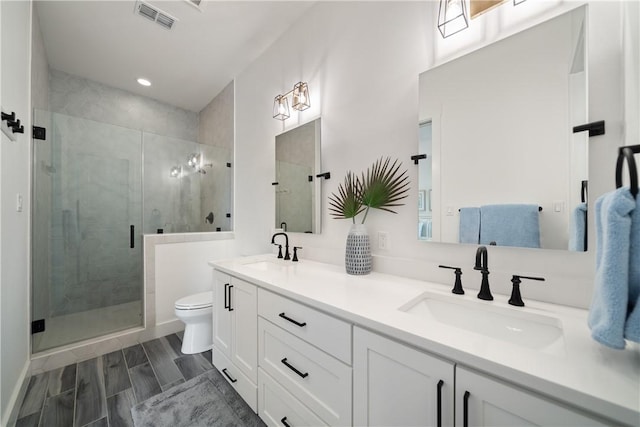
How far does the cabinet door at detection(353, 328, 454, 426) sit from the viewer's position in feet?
2.13

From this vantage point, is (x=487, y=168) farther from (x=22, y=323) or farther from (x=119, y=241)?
(x=119, y=241)

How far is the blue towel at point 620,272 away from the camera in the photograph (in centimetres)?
51

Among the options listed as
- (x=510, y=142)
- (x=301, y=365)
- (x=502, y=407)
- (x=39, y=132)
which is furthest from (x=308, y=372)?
(x=39, y=132)

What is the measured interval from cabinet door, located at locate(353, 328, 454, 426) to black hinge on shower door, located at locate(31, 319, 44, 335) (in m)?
2.48

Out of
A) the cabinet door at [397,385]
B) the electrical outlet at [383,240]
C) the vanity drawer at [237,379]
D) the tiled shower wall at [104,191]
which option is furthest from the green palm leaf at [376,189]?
the tiled shower wall at [104,191]

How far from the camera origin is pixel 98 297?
2424 millimetres

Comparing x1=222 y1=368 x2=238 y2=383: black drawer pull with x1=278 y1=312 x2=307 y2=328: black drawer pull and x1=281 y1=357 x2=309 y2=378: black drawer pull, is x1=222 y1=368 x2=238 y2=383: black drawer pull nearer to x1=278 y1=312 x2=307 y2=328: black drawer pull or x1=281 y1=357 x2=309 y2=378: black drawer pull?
x1=281 y1=357 x2=309 y2=378: black drawer pull

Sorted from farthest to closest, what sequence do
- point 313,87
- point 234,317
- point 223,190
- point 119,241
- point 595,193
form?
point 223,190, point 119,241, point 313,87, point 234,317, point 595,193

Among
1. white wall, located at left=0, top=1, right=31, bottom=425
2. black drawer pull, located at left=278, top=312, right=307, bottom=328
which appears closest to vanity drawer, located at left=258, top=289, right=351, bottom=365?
black drawer pull, located at left=278, top=312, right=307, bottom=328

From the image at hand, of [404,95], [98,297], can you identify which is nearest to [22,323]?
[98,297]

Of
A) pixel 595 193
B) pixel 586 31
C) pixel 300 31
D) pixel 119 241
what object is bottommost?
pixel 119 241

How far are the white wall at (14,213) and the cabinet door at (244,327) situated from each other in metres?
1.07

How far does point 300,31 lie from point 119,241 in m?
2.56

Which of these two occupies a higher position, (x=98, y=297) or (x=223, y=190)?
(x=223, y=190)
